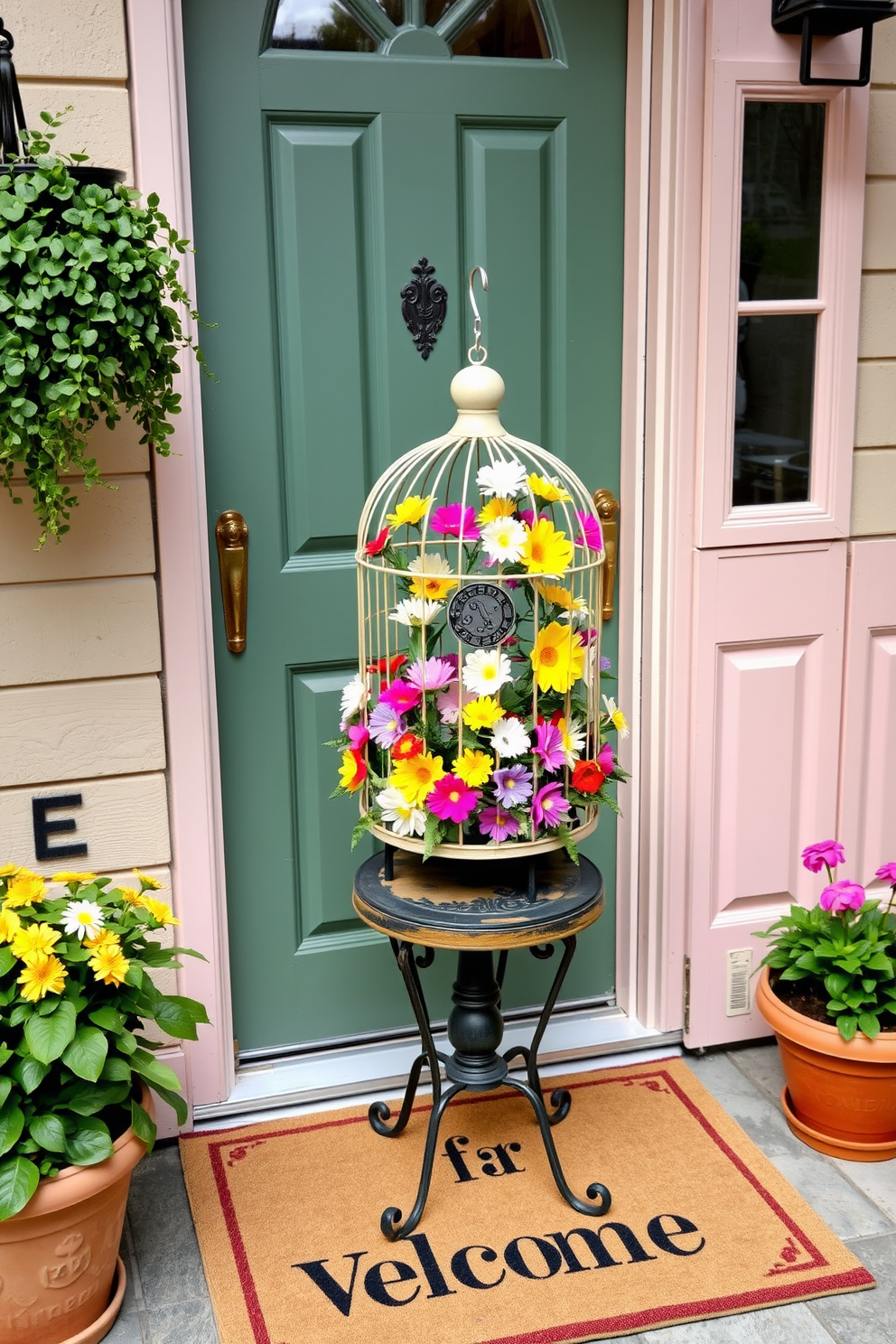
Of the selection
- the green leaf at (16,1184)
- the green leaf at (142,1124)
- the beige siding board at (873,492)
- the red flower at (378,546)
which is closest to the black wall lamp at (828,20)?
the beige siding board at (873,492)

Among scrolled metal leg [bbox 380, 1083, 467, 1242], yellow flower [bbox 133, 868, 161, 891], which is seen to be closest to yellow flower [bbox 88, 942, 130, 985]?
yellow flower [bbox 133, 868, 161, 891]

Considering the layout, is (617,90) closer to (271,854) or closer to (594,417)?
(594,417)

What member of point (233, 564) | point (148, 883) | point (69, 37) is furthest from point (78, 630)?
point (69, 37)

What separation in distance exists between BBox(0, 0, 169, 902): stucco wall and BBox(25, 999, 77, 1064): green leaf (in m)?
0.47

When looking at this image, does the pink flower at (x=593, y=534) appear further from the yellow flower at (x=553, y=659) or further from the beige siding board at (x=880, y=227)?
the beige siding board at (x=880, y=227)

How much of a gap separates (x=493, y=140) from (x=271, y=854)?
147cm

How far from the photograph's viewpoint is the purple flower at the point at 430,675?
195 cm

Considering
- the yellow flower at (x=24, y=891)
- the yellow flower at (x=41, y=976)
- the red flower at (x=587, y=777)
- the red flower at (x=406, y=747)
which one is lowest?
the yellow flower at (x=41, y=976)

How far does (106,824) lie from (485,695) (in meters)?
0.83

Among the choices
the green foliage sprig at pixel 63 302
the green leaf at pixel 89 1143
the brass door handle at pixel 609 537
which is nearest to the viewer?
the green foliage sprig at pixel 63 302

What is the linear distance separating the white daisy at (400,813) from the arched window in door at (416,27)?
1381 mm

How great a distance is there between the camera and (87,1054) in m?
1.87

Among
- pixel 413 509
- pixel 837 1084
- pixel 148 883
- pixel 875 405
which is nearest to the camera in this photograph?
pixel 413 509

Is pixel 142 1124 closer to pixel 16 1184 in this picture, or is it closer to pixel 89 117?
pixel 16 1184
